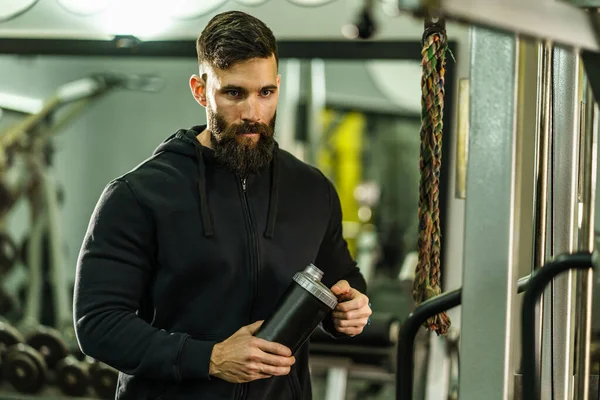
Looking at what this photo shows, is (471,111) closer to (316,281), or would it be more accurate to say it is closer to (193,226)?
(316,281)

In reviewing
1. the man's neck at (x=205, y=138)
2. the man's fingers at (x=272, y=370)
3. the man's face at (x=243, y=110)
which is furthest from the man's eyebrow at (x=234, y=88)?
the man's fingers at (x=272, y=370)

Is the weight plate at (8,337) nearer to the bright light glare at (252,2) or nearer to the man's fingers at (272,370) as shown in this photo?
the bright light glare at (252,2)

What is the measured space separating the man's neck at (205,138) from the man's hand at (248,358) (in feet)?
1.43

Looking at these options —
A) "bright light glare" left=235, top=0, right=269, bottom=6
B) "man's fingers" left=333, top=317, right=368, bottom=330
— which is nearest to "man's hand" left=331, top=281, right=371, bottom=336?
"man's fingers" left=333, top=317, right=368, bottom=330

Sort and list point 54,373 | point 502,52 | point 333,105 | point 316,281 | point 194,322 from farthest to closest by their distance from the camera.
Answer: point 333,105 < point 54,373 < point 194,322 < point 316,281 < point 502,52

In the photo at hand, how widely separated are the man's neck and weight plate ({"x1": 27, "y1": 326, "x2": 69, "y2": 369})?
2760 millimetres

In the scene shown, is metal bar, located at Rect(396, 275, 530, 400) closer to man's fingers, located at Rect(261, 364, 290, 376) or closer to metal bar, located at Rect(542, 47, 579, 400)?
man's fingers, located at Rect(261, 364, 290, 376)

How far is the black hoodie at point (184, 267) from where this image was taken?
1.68 meters

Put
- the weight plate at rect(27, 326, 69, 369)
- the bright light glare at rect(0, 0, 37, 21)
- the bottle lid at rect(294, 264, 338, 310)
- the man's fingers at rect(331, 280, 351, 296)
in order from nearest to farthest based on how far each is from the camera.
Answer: the bottle lid at rect(294, 264, 338, 310) < the man's fingers at rect(331, 280, 351, 296) < the bright light glare at rect(0, 0, 37, 21) < the weight plate at rect(27, 326, 69, 369)

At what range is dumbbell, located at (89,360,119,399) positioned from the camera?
4223 millimetres

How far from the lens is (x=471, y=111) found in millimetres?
1143

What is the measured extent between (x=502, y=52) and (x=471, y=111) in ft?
0.29

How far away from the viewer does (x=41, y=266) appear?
193 inches

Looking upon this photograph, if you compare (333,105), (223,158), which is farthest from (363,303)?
(333,105)
